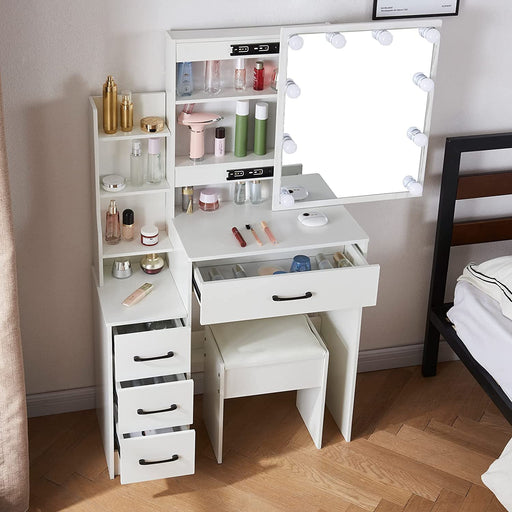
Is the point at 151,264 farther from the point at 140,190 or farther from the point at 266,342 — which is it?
the point at 266,342

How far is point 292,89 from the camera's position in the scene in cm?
258

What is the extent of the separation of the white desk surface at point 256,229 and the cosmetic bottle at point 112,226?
18 centimetres

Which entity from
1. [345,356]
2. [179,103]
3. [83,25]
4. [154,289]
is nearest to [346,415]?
[345,356]

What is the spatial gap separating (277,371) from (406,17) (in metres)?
1.14

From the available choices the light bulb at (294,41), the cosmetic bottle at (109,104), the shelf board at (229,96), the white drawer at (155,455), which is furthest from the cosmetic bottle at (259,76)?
the white drawer at (155,455)

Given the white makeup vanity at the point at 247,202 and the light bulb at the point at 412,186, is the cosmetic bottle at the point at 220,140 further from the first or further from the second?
the light bulb at the point at 412,186

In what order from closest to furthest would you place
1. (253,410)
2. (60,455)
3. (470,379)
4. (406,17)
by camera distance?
(406,17) < (60,455) < (253,410) < (470,379)

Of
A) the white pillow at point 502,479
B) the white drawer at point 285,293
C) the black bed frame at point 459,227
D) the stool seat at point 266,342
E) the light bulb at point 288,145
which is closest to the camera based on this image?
the white pillow at point 502,479

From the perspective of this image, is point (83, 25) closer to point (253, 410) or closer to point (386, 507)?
point (253, 410)

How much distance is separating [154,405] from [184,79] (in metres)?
0.95

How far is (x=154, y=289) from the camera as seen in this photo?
2.77 m

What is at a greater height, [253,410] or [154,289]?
[154,289]

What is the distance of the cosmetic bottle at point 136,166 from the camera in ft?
8.65

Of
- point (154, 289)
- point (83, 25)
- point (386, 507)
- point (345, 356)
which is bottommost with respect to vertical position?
point (386, 507)
